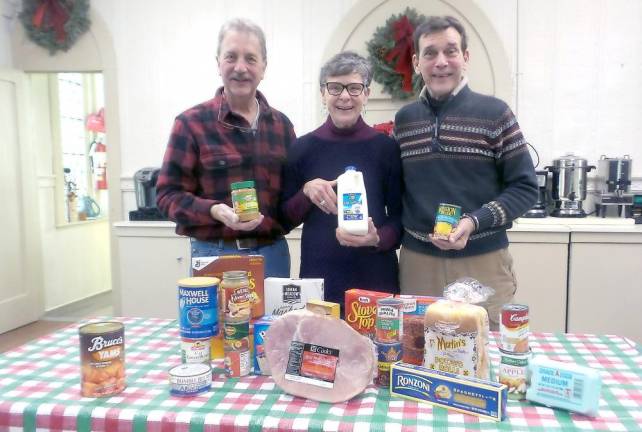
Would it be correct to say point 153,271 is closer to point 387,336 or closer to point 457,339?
point 387,336

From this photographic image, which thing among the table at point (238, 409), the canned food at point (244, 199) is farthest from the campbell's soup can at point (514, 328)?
the canned food at point (244, 199)

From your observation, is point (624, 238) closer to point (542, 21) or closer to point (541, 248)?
point (541, 248)

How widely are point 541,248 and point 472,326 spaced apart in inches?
84.1

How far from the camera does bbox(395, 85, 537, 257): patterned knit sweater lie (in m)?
1.63

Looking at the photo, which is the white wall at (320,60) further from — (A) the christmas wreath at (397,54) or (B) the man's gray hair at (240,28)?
(B) the man's gray hair at (240,28)

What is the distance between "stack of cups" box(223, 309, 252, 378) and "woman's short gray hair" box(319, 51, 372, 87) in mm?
787

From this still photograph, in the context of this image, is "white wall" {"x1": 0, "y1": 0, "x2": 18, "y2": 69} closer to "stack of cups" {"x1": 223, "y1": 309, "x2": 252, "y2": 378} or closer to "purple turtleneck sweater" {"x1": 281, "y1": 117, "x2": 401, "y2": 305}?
"purple turtleneck sweater" {"x1": 281, "y1": 117, "x2": 401, "y2": 305}

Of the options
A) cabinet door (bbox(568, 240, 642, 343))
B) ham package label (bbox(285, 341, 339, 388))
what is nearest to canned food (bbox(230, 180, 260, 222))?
ham package label (bbox(285, 341, 339, 388))

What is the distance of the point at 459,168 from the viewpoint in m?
1.65

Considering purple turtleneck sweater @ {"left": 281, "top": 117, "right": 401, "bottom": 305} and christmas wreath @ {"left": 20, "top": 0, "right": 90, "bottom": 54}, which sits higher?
christmas wreath @ {"left": 20, "top": 0, "right": 90, "bottom": 54}

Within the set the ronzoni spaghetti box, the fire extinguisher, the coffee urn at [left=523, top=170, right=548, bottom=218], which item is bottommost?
the ronzoni spaghetti box

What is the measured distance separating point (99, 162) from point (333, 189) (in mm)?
4675

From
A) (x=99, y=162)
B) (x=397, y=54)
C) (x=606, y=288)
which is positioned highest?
(x=397, y=54)

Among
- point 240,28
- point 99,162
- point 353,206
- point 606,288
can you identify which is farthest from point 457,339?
point 99,162
